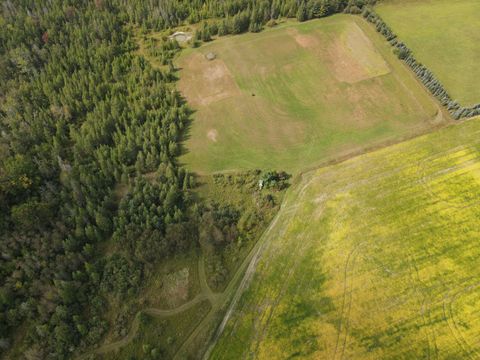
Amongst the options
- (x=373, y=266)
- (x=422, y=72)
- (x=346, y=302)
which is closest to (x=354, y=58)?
(x=422, y=72)

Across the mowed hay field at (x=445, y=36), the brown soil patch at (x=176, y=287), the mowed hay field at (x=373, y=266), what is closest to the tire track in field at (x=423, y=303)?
the mowed hay field at (x=373, y=266)

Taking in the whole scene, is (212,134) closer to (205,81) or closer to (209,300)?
(205,81)

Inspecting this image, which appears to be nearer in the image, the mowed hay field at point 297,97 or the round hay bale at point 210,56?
the mowed hay field at point 297,97

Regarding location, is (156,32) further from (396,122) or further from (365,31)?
(396,122)

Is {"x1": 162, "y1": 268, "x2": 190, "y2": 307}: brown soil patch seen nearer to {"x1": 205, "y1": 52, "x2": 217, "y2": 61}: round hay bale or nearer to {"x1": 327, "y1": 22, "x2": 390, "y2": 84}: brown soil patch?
{"x1": 205, "y1": 52, "x2": 217, "y2": 61}: round hay bale

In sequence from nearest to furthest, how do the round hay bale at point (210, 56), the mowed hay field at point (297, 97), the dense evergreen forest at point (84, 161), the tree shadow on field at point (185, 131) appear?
the dense evergreen forest at point (84, 161)
the tree shadow on field at point (185, 131)
the mowed hay field at point (297, 97)
the round hay bale at point (210, 56)

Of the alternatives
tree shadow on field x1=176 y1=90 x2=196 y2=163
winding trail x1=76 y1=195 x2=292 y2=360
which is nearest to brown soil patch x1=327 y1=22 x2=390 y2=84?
tree shadow on field x1=176 y1=90 x2=196 y2=163

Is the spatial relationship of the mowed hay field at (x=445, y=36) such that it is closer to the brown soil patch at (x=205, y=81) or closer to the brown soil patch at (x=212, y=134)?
the brown soil patch at (x=205, y=81)
